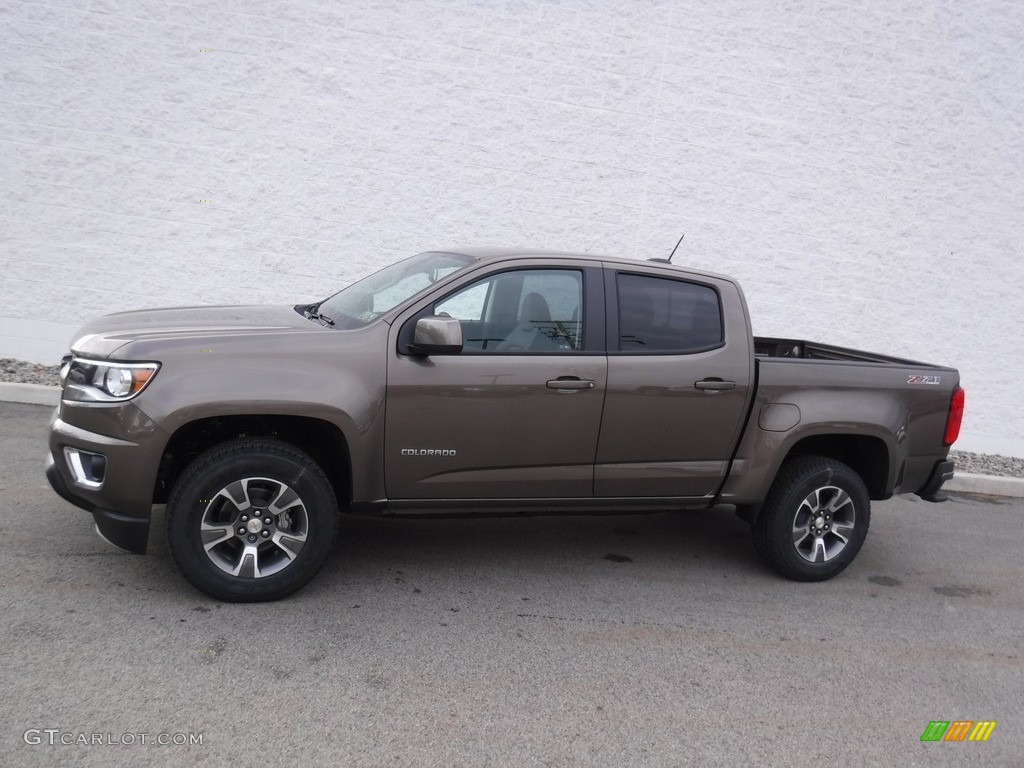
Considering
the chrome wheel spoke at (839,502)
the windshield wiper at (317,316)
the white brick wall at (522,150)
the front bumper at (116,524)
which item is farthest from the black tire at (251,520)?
the white brick wall at (522,150)

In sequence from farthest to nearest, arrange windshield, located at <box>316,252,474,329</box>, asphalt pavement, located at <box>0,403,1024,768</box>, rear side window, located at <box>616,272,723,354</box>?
rear side window, located at <box>616,272,723,354</box> → windshield, located at <box>316,252,474,329</box> → asphalt pavement, located at <box>0,403,1024,768</box>

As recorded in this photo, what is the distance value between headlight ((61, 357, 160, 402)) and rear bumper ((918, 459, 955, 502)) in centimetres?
465

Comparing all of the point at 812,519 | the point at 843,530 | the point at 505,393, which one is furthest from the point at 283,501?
the point at 843,530

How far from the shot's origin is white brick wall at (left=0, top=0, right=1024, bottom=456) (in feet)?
29.3

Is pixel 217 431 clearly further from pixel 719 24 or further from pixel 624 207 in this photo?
pixel 719 24

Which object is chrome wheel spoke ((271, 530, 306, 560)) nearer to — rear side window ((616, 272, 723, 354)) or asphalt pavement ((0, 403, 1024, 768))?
asphalt pavement ((0, 403, 1024, 768))

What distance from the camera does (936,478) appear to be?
18.5 feet

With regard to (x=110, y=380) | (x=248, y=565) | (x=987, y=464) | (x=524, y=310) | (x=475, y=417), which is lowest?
(x=987, y=464)

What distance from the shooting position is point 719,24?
9.36 meters

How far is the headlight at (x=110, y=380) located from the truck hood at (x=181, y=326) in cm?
7

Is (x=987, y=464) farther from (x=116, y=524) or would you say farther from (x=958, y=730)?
(x=116, y=524)

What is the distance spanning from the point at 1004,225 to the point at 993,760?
26.0ft

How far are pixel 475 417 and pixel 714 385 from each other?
142 centimetres

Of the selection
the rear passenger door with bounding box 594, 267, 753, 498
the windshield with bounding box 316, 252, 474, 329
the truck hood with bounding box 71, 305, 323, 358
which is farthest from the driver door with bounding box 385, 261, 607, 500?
the truck hood with bounding box 71, 305, 323, 358
